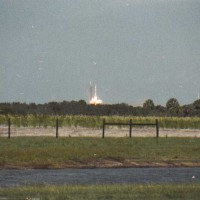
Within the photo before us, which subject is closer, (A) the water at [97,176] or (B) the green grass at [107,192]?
(B) the green grass at [107,192]

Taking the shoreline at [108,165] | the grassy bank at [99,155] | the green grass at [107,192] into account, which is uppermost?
the grassy bank at [99,155]

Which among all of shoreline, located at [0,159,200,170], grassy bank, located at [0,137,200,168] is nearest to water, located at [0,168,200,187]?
shoreline, located at [0,159,200,170]

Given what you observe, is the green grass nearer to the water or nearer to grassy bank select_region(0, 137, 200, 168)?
the water

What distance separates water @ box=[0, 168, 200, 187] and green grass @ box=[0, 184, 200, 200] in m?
3.22

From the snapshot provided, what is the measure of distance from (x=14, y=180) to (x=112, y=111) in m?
110

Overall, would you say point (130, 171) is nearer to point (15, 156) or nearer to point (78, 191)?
point (15, 156)

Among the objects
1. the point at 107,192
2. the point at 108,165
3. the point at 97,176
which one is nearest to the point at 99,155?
the point at 108,165

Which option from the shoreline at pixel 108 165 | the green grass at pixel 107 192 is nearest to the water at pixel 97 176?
the shoreline at pixel 108 165

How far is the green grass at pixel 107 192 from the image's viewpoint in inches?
641

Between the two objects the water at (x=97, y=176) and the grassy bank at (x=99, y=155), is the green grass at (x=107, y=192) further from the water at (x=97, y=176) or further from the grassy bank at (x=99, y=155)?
the grassy bank at (x=99, y=155)

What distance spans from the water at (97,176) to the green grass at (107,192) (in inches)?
127

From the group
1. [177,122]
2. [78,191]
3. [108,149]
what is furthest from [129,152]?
[177,122]

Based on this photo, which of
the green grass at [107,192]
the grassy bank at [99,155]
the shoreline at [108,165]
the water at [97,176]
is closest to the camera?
the green grass at [107,192]

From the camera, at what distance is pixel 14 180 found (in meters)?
22.5
